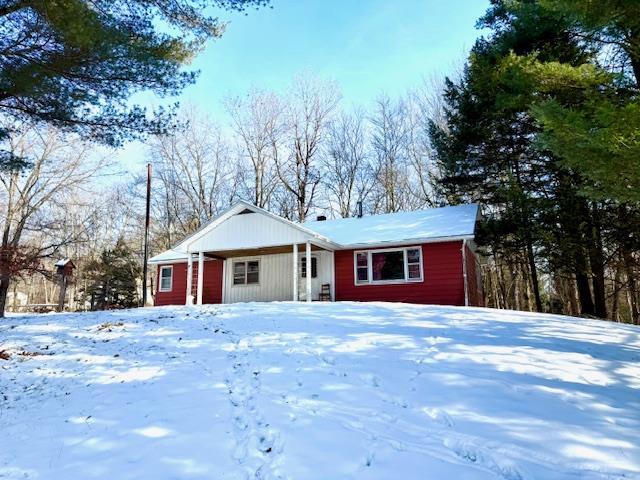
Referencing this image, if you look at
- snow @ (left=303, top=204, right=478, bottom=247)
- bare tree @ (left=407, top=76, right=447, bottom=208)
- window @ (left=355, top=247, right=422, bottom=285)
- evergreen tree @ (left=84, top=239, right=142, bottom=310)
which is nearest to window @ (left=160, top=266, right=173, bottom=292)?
snow @ (left=303, top=204, right=478, bottom=247)

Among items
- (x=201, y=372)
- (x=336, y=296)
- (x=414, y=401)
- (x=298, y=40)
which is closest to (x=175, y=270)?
(x=336, y=296)

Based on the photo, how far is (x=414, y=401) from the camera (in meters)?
4.64

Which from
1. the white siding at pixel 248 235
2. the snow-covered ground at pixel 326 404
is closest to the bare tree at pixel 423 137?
the white siding at pixel 248 235

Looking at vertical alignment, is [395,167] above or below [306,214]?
above

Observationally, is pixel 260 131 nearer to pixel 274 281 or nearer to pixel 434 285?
pixel 274 281

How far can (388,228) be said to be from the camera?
1569 centimetres

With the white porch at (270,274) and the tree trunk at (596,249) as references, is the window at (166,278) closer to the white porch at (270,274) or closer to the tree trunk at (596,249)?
the white porch at (270,274)

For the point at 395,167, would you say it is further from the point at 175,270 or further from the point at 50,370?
the point at 50,370

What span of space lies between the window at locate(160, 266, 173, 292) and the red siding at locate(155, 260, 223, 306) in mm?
187

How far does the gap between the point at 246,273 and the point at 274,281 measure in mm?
1355

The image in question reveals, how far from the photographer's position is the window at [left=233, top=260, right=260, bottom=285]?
54.6 feet

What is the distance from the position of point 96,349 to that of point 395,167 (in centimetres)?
2166

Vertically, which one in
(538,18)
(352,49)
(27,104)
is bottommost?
(27,104)

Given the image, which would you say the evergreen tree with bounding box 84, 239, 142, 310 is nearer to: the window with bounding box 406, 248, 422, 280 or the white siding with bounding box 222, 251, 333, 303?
the white siding with bounding box 222, 251, 333, 303
